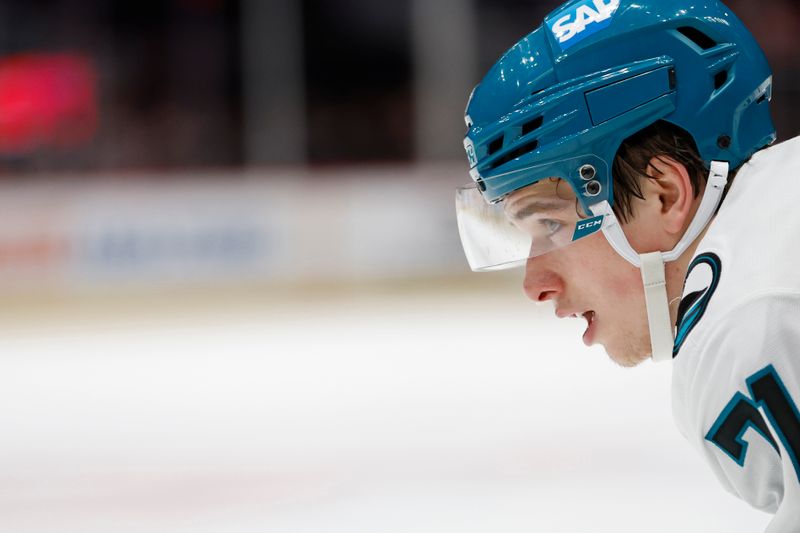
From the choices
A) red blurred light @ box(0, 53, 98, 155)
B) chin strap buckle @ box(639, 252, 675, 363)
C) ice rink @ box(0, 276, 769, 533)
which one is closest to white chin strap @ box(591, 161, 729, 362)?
chin strap buckle @ box(639, 252, 675, 363)

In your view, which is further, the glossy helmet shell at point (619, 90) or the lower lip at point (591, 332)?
the lower lip at point (591, 332)

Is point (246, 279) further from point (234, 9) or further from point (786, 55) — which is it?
point (786, 55)

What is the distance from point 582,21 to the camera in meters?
1.27

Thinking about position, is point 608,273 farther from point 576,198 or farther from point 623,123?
point 623,123

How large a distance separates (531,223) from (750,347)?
0.51 metres

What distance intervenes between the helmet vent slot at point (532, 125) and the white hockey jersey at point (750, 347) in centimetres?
29

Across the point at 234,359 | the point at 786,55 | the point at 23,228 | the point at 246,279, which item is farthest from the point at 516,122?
the point at 786,55

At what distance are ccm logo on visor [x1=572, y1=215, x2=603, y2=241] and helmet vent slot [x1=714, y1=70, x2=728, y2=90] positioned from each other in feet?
0.80

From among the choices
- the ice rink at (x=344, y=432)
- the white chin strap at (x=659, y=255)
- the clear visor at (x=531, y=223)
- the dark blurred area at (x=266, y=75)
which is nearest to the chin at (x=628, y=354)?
the white chin strap at (x=659, y=255)

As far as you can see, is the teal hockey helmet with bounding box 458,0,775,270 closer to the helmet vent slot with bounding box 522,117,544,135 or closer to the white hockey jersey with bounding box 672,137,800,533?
the helmet vent slot with bounding box 522,117,544,135

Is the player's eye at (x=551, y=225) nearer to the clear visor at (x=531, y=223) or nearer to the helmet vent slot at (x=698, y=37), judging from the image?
the clear visor at (x=531, y=223)

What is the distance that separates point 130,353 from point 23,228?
8.72ft

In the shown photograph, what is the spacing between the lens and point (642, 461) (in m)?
2.78

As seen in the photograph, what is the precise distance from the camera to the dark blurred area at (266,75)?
8.45 metres
